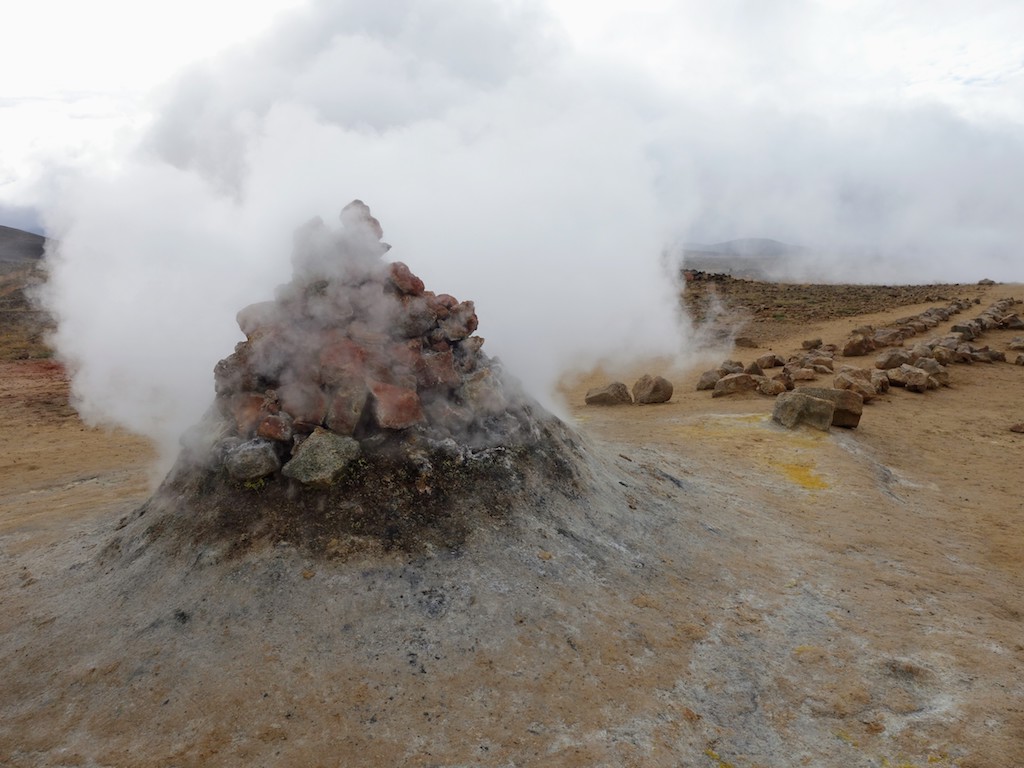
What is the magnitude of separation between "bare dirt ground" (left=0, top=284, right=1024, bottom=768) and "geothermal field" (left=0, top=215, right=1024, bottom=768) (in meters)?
0.02

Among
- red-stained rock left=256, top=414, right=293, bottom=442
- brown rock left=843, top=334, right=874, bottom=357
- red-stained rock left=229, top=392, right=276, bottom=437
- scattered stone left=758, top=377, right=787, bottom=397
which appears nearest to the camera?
red-stained rock left=256, top=414, right=293, bottom=442

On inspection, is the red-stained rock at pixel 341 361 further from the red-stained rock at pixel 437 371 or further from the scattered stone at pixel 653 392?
the scattered stone at pixel 653 392

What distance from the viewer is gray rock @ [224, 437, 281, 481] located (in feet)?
12.7

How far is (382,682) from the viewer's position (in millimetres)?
2971

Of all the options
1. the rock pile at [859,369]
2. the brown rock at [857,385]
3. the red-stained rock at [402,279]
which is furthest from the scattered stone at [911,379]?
the red-stained rock at [402,279]

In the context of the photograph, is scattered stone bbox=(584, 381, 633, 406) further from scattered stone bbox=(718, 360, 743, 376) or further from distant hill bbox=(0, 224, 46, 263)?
distant hill bbox=(0, 224, 46, 263)

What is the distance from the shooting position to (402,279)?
457 cm

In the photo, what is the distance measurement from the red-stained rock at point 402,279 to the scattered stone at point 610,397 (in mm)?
5917

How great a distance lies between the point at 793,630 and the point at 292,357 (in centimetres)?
343

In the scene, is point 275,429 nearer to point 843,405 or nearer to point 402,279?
point 402,279

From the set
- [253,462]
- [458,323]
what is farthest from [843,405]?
[253,462]

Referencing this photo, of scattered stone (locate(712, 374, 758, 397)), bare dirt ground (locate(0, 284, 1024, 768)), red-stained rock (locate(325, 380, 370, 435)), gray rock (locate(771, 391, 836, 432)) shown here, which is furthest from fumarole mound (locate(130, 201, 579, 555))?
scattered stone (locate(712, 374, 758, 397))

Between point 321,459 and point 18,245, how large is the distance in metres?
63.4

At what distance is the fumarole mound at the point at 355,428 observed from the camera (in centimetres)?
379
